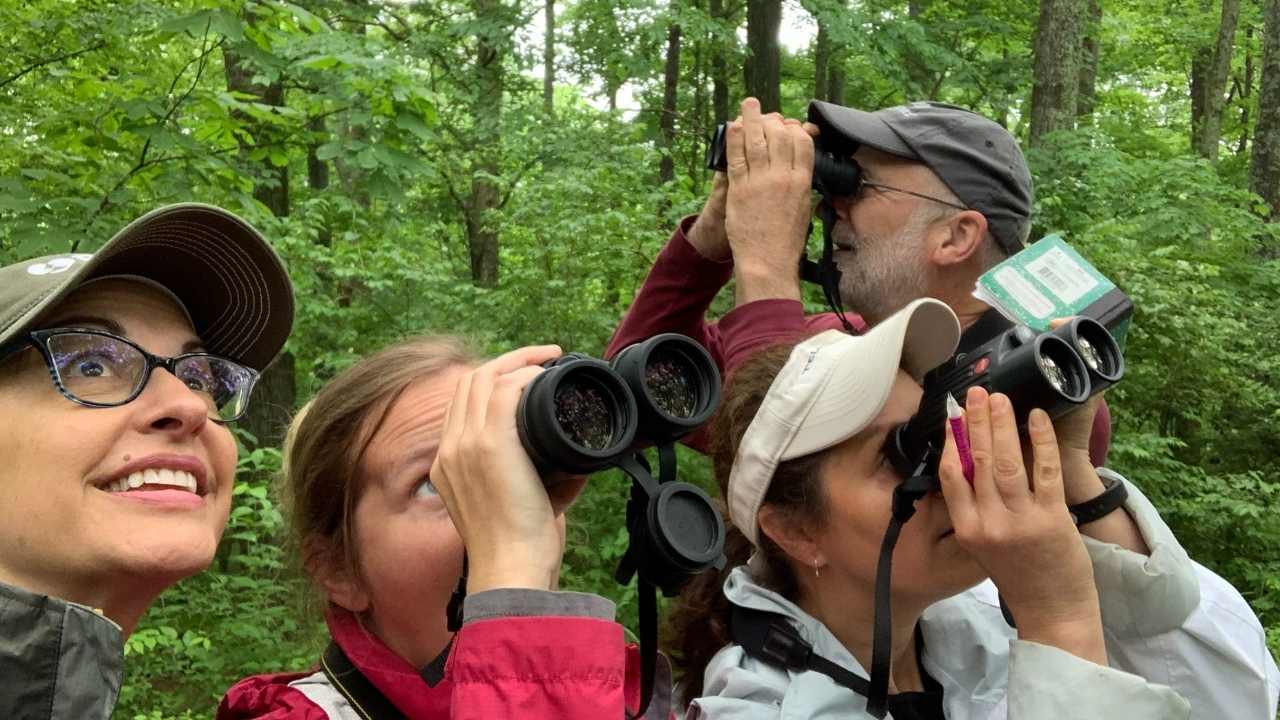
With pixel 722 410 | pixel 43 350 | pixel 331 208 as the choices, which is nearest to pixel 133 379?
pixel 43 350

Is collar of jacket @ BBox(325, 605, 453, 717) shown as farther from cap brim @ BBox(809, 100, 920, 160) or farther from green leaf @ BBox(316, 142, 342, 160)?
green leaf @ BBox(316, 142, 342, 160)

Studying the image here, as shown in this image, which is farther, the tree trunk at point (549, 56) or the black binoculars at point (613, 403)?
the tree trunk at point (549, 56)

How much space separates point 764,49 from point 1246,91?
13769 millimetres

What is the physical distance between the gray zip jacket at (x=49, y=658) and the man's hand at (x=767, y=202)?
1549 mm

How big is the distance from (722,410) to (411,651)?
751mm

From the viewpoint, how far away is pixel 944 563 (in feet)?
5.86

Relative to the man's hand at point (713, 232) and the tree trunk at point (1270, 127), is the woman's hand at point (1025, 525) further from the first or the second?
the tree trunk at point (1270, 127)

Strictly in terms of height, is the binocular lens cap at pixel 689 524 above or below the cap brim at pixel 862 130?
below

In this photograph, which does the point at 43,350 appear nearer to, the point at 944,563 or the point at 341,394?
the point at 341,394

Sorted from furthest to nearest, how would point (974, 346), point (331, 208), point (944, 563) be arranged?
point (331, 208) → point (974, 346) → point (944, 563)

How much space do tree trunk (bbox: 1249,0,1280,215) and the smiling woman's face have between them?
38.3ft

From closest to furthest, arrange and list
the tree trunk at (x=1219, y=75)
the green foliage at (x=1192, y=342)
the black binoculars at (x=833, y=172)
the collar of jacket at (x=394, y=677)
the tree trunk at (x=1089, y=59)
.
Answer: the collar of jacket at (x=394, y=677)
the black binoculars at (x=833, y=172)
the green foliage at (x=1192, y=342)
the tree trunk at (x=1089, y=59)
the tree trunk at (x=1219, y=75)

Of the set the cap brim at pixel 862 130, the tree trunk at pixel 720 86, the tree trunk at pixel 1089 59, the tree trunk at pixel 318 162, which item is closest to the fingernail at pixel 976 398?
the cap brim at pixel 862 130

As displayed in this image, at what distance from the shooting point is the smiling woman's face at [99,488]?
4.69 ft
